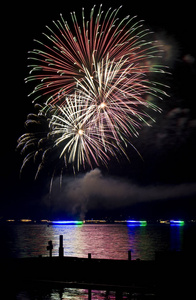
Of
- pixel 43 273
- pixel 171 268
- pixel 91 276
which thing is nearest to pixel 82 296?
pixel 91 276

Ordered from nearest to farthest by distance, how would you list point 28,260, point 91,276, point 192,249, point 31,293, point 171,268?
point 171,268, point 192,249, point 31,293, point 91,276, point 28,260

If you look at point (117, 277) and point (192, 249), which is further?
point (117, 277)

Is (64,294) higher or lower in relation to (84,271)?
lower

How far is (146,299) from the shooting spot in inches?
368

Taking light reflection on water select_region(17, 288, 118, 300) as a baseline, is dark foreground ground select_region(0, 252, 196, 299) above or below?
above

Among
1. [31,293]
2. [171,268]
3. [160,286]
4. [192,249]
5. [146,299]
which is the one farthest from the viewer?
[31,293]

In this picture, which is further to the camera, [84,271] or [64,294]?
[84,271]

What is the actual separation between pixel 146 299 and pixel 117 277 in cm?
1499

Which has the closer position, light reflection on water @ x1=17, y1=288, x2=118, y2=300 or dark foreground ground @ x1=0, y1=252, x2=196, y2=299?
light reflection on water @ x1=17, y1=288, x2=118, y2=300

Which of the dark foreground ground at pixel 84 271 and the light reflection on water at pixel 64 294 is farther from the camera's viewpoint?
the dark foreground ground at pixel 84 271

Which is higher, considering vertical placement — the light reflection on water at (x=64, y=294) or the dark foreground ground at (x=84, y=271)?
the dark foreground ground at (x=84, y=271)

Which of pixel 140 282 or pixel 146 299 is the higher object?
pixel 146 299

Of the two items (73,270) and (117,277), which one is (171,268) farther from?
(73,270)


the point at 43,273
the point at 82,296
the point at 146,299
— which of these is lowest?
the point at 82,296
